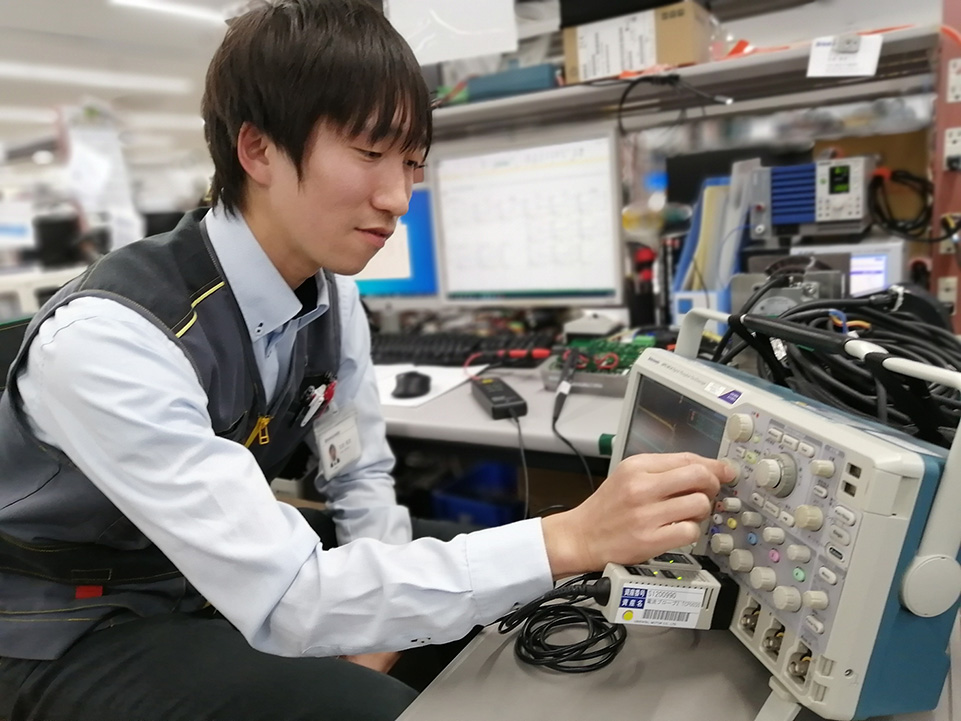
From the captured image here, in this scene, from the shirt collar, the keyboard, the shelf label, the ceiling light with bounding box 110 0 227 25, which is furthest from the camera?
the ceiling light with bounding box 110 0 227 25

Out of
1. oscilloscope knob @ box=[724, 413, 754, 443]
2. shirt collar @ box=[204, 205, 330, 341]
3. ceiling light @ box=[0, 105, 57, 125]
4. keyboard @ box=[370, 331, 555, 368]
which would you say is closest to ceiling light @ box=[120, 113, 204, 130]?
ceiling light @ box=[0, 105, 57, 125]

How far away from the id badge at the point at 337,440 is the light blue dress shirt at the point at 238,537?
0.39m

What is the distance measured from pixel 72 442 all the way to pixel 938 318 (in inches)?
43.5

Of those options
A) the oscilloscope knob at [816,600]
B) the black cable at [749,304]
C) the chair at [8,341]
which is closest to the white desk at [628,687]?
the oscilloscope knob at [816,600]

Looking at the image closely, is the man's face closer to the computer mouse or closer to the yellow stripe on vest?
the yellow stripe on vest

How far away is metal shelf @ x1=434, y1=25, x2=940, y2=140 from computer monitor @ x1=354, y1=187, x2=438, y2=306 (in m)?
0.26

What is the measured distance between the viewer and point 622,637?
24.6 inches

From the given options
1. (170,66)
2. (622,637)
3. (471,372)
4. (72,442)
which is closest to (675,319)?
(471,372)

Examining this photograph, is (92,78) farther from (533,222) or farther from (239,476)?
(239,476)

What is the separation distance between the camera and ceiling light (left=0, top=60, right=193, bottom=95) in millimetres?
3816

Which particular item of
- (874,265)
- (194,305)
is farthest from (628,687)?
(874,265)

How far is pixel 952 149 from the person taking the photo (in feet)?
4.10

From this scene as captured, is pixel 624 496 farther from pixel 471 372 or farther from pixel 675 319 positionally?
pixel 675 319

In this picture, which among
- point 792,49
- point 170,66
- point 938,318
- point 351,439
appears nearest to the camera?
point 938,318
